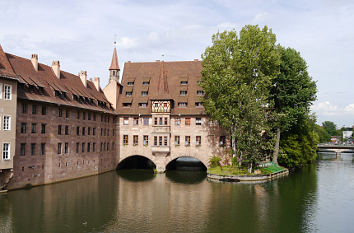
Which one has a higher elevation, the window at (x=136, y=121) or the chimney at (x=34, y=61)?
the chimney at (x=34, y=61)

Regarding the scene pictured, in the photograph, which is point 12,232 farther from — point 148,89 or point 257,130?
point 148,89

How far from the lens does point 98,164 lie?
199 feet

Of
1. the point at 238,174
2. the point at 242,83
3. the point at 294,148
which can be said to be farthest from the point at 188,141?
the point at 294,148

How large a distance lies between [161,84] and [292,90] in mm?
24943

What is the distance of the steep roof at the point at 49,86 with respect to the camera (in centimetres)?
4444

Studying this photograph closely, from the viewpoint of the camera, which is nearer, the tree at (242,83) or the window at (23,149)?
the window at (23,149)

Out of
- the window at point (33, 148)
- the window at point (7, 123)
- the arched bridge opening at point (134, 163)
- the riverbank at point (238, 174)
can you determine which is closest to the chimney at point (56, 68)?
the window at point (33, 148)

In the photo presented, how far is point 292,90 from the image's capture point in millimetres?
64000

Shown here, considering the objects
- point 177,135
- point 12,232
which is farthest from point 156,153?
point 12,232

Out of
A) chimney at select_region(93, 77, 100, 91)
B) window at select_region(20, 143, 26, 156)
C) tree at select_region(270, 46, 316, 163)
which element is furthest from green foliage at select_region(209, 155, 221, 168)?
window at select_region(20, 143, 26, 156)

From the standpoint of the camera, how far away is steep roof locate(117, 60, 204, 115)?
6431cm

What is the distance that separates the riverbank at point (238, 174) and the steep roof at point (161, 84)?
11.9m

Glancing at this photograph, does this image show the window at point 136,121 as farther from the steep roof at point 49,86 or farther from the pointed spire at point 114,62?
the pointed spire at point 114,62

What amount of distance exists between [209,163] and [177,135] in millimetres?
8005
